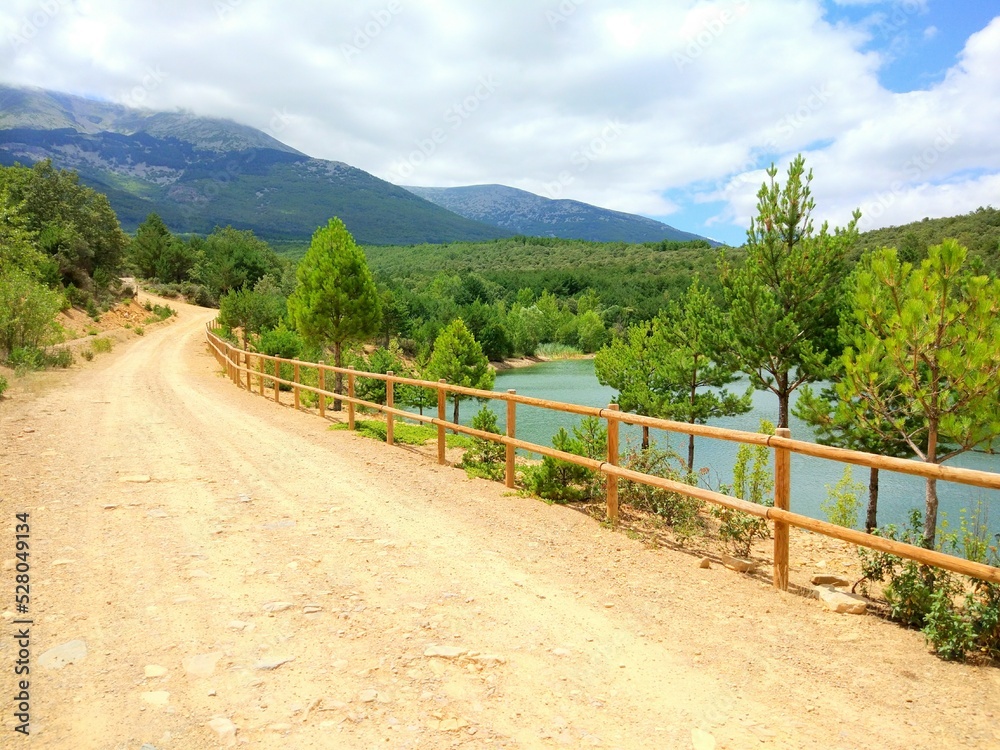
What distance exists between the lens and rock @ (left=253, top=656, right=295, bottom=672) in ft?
11.0

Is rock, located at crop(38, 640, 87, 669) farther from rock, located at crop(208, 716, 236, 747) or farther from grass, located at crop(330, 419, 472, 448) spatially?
grass, located at crop(330, 419, 472, 448)

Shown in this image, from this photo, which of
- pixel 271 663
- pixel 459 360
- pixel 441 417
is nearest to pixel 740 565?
pixel 271 663

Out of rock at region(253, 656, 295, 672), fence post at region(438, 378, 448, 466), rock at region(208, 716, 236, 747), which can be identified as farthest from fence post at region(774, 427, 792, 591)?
fence post at region(438, 378, 448, 466)

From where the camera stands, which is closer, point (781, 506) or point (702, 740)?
point (702, 740)

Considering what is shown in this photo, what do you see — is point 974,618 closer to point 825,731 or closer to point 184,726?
point 825,731

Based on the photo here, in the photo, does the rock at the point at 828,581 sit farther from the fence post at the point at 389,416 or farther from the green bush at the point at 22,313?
the green bush at the point at 22,313

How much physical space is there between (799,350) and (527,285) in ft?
273

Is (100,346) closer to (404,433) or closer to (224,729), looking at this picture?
(404,433)

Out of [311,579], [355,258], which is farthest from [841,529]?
[355,258]

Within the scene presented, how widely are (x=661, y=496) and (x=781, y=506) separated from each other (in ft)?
7.22

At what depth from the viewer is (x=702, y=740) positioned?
2834 mm

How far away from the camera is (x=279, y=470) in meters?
8.03

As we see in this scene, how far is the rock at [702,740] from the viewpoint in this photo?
2.79 m

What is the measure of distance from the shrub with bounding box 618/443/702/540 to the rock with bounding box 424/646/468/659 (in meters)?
3.03
